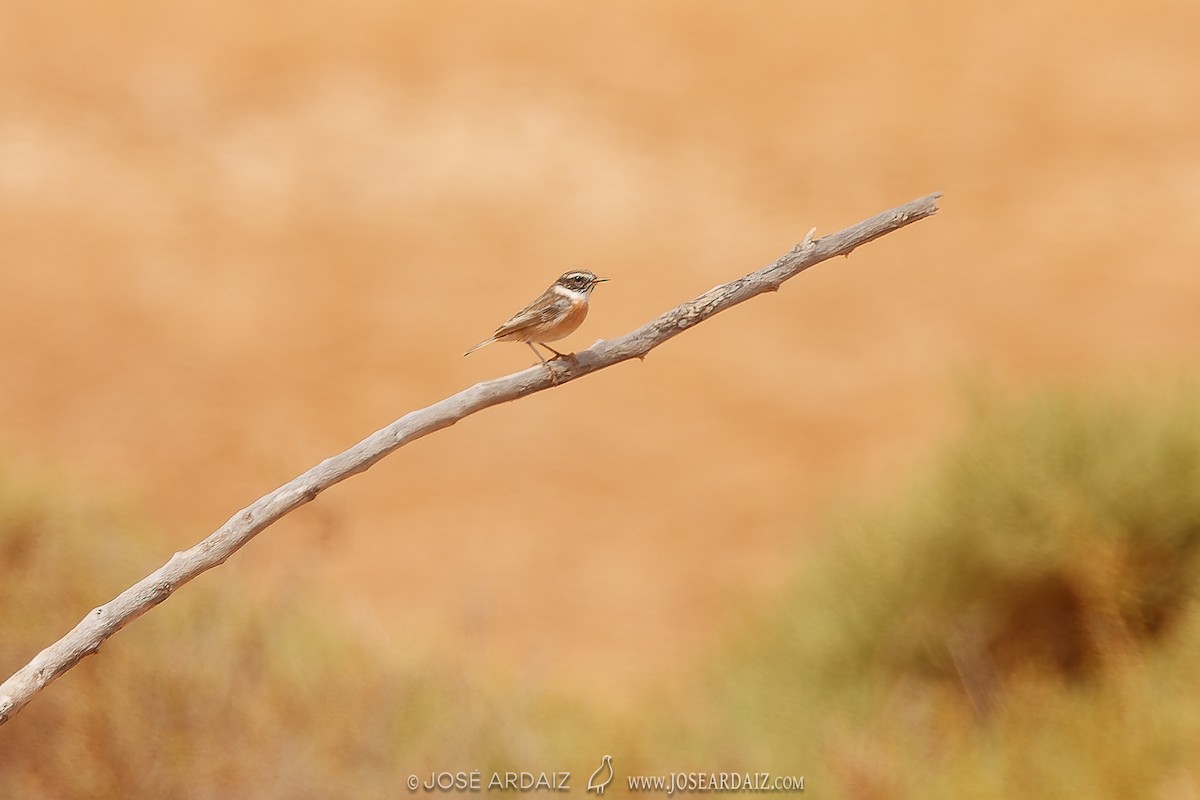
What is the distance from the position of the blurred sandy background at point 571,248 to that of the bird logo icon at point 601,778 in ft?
12.4

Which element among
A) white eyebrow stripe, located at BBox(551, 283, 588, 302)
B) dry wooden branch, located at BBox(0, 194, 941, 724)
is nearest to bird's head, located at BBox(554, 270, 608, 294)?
white eyebrow stripe, located at BBox(551, 283, 588, 302)

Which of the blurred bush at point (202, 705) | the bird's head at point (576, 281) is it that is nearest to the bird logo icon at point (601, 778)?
the blurred bush at point (202, 705)

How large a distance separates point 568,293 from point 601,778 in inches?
126

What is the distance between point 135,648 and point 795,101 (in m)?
13.1

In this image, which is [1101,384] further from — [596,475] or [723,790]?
[596,475]

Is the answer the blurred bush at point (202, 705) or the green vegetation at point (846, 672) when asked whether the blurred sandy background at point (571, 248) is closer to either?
the green vegetation at point (846, 672)

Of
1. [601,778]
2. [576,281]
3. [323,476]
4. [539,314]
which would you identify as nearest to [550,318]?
[539,314]

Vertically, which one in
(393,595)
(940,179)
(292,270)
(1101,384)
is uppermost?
(292,270)

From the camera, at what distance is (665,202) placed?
51.0 ft

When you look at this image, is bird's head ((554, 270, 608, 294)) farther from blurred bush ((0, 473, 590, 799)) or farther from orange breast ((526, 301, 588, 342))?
blurred bush ((0, 473, 590, 799))

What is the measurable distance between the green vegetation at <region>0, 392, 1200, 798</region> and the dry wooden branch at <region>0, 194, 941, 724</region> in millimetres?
2619

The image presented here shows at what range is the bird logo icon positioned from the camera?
4.88 m

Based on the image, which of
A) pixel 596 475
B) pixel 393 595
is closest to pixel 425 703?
pixel 393 595

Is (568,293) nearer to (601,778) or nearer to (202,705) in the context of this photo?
(202,705)
